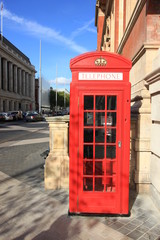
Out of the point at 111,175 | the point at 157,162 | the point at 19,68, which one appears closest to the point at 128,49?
the point at 157,162

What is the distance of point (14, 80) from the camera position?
237 ft

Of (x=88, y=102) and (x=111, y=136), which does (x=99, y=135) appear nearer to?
(x=111, y=136)

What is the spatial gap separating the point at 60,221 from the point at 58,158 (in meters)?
1.67

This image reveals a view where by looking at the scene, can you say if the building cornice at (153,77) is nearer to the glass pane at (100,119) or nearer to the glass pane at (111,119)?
the glass pane at (111,119)

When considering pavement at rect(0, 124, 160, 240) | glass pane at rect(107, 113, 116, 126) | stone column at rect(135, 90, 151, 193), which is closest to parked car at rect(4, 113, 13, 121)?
pavement at rect(0, 124, 160, 240)

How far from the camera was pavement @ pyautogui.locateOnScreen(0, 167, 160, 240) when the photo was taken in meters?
3.26

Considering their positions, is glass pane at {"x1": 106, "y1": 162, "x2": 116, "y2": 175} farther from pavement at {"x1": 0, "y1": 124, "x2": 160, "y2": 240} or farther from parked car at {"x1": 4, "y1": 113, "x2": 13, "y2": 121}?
parked car at {"x1": 4, "y1": 113, "x2": 13, "y2": 121}

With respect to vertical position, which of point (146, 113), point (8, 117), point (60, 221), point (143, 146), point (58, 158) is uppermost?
point (146, 113)

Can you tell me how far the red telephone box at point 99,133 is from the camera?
3666 millimetres

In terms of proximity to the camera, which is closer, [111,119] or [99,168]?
[111,119]

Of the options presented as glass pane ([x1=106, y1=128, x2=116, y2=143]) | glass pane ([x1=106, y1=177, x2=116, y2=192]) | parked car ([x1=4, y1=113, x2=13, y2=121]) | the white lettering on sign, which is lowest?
glass pane ([x1=106, y1=177, x2=116, y2=192])

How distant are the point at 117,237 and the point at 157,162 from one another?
5.33ft

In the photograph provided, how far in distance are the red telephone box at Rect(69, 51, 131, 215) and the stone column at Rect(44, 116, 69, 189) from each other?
1268 millimetres

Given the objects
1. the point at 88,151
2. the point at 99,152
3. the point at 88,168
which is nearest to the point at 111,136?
the point at 99,152
